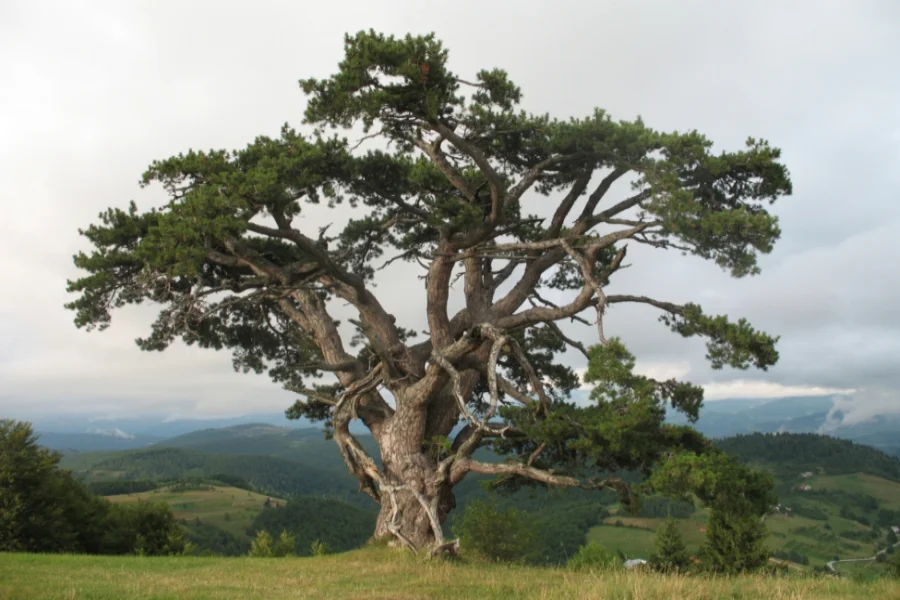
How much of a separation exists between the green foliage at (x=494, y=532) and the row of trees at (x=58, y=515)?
2454cm

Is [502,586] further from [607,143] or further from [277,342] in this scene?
[277,342]

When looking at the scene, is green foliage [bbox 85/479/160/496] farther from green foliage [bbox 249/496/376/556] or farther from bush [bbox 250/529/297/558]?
bush [bbox 250/529/297/558]

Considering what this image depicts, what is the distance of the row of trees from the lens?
1723 cm

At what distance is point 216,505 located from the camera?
123 meters

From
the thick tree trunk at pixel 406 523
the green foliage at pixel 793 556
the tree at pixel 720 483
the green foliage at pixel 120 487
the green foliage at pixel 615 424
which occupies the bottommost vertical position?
the green foliage at pixel 793 556

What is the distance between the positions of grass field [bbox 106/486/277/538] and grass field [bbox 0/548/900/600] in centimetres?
9892

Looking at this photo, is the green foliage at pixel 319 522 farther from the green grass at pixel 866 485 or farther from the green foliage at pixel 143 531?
the green grass at pixel 866 485

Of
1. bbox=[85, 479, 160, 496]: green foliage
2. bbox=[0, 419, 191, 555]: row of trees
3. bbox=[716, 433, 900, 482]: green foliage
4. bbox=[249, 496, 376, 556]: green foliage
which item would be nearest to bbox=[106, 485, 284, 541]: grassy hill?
bbox=[85, 479, 160, 496]: green foliage

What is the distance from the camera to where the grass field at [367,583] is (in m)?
7.19

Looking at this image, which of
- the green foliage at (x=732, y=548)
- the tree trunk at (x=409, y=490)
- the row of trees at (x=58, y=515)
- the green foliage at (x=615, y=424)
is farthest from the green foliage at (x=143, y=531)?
the green foliage at (x=732, y=548)

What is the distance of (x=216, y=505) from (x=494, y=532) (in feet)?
324

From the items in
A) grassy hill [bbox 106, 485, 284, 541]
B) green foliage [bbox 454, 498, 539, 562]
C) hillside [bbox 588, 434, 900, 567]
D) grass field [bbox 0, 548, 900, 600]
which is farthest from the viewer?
grassy hill [bbox 106, 485, 284, 541]

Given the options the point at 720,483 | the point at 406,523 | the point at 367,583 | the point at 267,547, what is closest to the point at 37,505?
the point at 267,547

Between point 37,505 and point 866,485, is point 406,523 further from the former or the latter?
point 866,485
